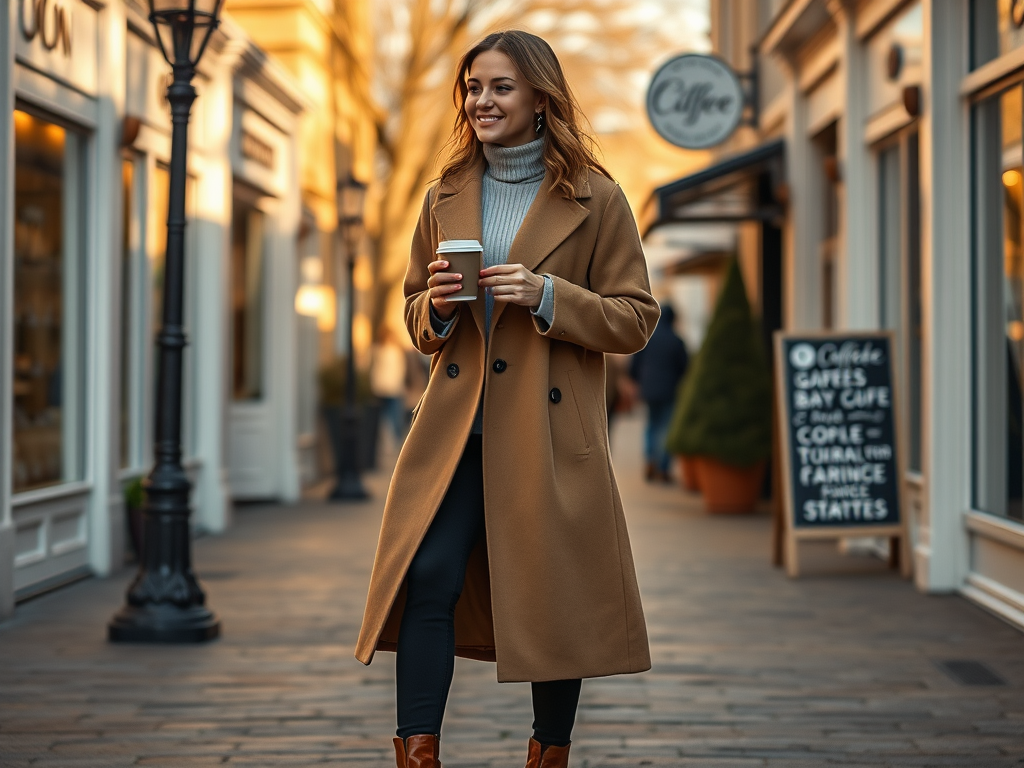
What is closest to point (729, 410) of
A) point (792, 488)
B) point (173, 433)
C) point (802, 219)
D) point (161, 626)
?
point (802, 219)

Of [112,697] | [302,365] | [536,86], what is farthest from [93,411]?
[302,365]

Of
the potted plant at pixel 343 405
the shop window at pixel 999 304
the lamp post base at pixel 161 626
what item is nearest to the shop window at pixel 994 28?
the shop window at pixel 999 304

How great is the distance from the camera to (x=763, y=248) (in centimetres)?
1232

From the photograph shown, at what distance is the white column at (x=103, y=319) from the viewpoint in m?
7.68

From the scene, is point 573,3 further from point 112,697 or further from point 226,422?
point 112,697

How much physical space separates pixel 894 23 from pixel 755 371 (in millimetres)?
3424

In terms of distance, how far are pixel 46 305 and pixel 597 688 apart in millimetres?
4026

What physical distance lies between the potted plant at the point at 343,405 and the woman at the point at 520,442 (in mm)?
10679

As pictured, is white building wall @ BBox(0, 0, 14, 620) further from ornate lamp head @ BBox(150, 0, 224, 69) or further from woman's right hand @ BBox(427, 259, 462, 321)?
woman's right hand @ BBox(427, 259, 462, 321)

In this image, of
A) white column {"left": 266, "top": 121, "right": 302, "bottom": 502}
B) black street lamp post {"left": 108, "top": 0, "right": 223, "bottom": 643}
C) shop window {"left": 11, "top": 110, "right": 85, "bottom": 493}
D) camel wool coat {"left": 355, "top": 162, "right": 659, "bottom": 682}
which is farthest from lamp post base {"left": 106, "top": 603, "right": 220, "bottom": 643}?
white column {"left": 266, "top": 121, "right": 302, "bottom": 502}

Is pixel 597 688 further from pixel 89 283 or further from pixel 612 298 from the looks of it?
pixel 89 283

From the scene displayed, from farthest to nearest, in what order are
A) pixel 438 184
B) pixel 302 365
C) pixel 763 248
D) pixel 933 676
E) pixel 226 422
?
pixel 302 365 < pixel 763 248 < pixel 226 422 < pixel 933 676 < pixel 438 184

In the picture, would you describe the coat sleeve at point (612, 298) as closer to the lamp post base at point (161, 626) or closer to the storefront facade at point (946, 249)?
the lamp post base at point (161, 626)

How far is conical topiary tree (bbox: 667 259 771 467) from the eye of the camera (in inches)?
419
